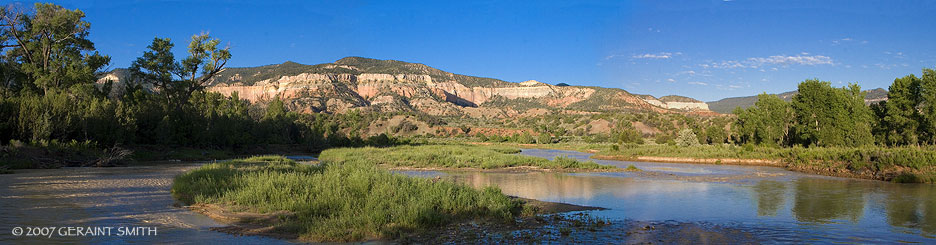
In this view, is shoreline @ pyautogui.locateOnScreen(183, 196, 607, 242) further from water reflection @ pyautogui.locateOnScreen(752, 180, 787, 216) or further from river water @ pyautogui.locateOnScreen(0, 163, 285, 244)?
water reflection @ pyautogui.locateOnScreen(752, 180, 787, 216)

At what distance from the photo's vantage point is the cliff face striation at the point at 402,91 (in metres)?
122

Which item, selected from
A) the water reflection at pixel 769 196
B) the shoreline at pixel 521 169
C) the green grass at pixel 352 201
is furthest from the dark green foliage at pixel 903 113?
the green grass at pixel 352 201

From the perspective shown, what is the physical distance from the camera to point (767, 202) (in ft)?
53.0

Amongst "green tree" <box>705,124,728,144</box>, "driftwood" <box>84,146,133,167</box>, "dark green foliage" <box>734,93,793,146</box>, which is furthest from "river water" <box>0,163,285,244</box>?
"green tree" <box>705,124,728,144</box>

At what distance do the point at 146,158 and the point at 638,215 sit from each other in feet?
102

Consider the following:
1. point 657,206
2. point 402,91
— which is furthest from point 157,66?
point 402,91

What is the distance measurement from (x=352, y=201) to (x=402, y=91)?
418 ft

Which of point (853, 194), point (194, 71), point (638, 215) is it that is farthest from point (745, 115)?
point (194, 71)

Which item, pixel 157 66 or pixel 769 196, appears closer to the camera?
pixel 769 196

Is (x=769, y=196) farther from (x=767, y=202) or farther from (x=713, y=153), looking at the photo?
(x=713, y=153)

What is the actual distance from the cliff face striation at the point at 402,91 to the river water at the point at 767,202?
90312 mm

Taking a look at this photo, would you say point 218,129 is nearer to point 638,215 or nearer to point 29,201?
point 29,201

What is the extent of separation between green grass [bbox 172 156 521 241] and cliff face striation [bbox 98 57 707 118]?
3859 inches

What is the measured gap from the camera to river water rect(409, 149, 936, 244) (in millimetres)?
11281
